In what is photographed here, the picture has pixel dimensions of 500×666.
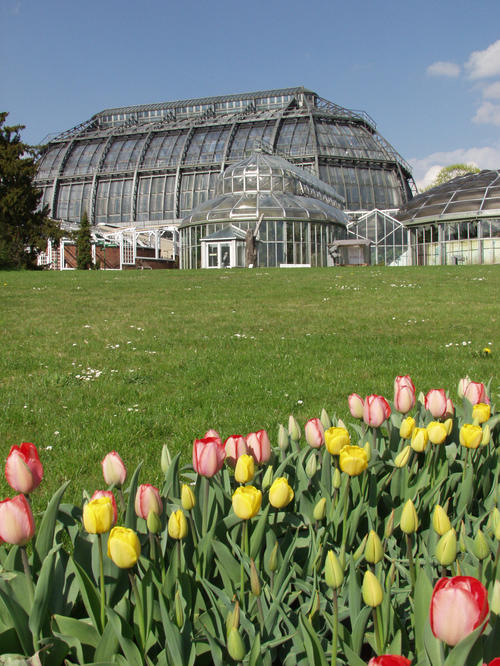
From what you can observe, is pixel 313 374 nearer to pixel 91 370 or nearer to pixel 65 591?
pixel 91 370

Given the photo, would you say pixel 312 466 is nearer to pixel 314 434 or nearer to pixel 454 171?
pixel 314 434

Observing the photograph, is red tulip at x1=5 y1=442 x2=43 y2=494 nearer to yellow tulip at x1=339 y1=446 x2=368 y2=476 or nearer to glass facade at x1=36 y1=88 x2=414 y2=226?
yellow tulip at x1=339 y1=446 x2=368 y2=476

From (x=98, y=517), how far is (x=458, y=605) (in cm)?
81

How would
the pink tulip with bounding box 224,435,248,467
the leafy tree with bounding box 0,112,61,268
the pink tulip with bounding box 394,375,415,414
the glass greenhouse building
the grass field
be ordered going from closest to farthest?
the pink tulip with bounding box 224,435,248,467, the pink tulip with bounding box 394,375,415,414, the grass field, the leafy tree with bounding box 0,112,61,268, the glass greenhouse building

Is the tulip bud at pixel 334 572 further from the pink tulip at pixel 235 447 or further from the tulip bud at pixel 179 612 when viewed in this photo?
the pink tulip at pixel 235 447

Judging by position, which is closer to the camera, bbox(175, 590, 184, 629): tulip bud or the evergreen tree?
bbox(175, 590, 184, 629): tulip bud

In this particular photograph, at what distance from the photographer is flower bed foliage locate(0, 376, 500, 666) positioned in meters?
1.27

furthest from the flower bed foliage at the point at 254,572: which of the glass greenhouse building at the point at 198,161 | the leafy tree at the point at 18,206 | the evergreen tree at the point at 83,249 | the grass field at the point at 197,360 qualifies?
the glass greenhouse building at the point at 198,161

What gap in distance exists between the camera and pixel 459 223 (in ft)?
110

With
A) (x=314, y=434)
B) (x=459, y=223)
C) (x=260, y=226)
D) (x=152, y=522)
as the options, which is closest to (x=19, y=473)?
(x=152, y=522)

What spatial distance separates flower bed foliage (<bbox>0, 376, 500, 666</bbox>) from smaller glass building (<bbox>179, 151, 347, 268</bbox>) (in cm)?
2808

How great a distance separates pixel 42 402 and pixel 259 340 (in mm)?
3365

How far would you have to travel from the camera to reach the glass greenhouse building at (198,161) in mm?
50906

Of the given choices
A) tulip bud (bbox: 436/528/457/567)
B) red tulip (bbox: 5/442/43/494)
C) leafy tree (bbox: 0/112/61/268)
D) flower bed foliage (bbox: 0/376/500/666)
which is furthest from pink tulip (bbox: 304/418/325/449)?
leafy tree (bbox: 0/112/61/268)
